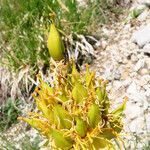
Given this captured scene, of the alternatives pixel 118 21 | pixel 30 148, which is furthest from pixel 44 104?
pixel 118 21

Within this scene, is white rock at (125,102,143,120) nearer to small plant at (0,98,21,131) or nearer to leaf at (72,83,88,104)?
small plant at (0,98,21,131)

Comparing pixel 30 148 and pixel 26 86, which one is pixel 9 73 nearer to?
pixel 26 86

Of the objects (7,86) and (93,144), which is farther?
(7,86)

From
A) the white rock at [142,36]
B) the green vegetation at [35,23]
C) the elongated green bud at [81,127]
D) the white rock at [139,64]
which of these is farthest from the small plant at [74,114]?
the green vegetation at [35,23]

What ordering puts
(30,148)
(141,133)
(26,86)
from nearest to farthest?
(30,148), (141,133), (26,86)

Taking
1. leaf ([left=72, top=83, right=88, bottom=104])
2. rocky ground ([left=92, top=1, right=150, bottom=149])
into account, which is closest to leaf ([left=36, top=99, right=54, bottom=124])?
leaf ([left=72, top=83, right=88, bottom=104])

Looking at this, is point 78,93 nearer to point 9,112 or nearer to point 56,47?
point 56,47

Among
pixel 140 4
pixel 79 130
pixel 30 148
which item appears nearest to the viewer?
pixel 79 130
